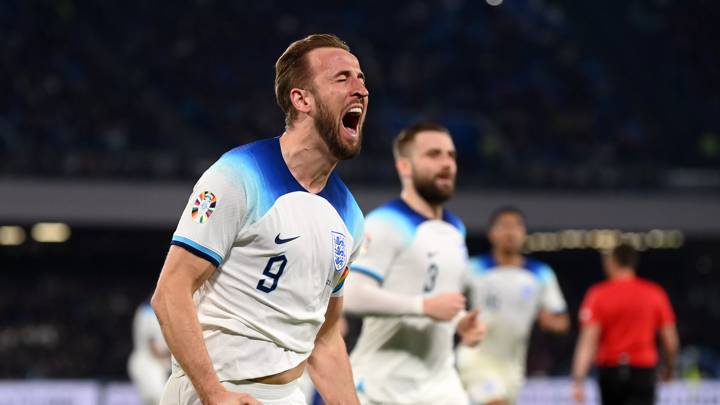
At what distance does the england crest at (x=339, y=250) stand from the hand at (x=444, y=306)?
5.76 ft

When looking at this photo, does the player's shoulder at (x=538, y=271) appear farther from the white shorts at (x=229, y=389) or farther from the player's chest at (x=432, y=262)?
the white shorts at (x=229, y=389)

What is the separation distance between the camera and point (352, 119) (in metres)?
4.01

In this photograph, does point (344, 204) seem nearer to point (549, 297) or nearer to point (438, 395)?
point (438, 395)

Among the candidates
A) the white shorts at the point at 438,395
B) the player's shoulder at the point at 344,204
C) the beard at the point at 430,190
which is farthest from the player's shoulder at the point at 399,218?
the player's shoulder at the point at 344,204

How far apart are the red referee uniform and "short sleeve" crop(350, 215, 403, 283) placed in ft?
15.9

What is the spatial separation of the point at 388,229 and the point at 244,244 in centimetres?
269

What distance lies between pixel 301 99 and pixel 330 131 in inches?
6.1

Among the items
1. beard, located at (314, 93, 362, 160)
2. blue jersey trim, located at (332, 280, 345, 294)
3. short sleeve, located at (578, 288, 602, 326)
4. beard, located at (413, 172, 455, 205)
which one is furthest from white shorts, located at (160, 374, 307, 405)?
short sleeve, located at (578, 288, 602, 326)

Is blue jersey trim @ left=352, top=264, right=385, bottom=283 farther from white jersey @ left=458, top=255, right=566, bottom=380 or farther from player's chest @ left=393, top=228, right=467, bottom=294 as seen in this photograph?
white jersey @ left=458, top=255, right=566, bottom=380

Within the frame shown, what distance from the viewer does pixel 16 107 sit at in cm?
2039

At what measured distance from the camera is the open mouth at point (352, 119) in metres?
3.95

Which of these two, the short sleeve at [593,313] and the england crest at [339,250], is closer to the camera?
the england crest at [339,250]

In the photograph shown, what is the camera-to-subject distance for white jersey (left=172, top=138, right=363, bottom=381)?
12.2 ft

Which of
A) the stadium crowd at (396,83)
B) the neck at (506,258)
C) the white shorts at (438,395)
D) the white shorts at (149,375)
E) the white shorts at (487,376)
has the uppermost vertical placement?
the stadium crowd at (396,83)
